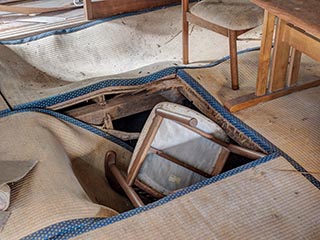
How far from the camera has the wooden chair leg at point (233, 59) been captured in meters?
2.11

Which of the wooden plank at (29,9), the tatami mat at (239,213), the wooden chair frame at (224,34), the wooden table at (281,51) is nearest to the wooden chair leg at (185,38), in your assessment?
the wooden chair frame at (224,34)

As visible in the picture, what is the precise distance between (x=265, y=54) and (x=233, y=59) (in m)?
0.20

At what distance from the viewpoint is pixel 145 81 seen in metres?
2.34

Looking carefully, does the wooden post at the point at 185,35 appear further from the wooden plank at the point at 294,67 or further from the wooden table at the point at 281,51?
the wooden plank at the point at 294,67

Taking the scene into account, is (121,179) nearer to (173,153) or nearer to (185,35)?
(173,153)

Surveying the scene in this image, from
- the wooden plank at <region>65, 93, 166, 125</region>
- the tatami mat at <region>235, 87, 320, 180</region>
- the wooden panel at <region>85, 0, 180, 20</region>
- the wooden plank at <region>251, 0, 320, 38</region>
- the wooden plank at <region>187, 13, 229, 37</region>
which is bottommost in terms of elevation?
the wooden plank at <region>65, 93, 166, 125</region>

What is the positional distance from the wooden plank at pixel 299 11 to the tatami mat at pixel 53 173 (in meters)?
0.98

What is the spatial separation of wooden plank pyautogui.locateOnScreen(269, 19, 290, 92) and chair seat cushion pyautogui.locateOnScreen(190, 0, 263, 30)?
133 mm

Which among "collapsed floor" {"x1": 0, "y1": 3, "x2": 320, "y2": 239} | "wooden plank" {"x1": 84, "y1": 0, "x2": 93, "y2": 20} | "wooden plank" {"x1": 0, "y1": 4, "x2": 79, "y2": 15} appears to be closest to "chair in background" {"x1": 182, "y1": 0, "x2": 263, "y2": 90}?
"collapsed floor" {"x1": 0, "y1": 3, "x2": 320, "y2": 239}

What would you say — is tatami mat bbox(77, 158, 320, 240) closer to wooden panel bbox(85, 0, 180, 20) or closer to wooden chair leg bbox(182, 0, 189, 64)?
wooden chair leg bbox(182, 0, 189, 64)

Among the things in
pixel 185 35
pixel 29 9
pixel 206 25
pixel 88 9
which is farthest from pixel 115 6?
pixel 206 25

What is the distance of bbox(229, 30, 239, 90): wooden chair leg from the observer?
6.91ft

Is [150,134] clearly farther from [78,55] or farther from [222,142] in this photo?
[78,55]

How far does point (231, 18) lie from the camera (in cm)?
205
